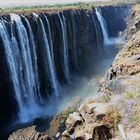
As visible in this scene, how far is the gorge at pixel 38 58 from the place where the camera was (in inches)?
1078

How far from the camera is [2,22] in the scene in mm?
27656

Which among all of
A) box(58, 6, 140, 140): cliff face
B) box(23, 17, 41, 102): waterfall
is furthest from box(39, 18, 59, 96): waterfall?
box(58, 6, 140, 140): cliff face

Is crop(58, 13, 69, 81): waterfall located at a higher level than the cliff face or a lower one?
lower

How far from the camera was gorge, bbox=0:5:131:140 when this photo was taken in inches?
1078

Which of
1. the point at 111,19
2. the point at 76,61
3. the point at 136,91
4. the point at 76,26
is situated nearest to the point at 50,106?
the point at 76,61

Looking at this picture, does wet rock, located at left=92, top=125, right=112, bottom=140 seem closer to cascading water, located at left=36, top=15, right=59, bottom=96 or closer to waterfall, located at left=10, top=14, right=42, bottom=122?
waterfall, located at left=10, top=14, right=42, bottom=122

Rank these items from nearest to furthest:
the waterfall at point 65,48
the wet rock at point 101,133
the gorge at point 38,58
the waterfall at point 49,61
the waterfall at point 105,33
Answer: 1. the wet rock at point 101,133
2. the gorge at point 38,58
3. the waterfall at point 49,61
4. the waterfall at point 65,48
5. the waterfall at point 105,33

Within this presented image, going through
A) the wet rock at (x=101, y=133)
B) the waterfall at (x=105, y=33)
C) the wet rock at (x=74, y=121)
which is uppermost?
the wet rock at (x=101, y=133)

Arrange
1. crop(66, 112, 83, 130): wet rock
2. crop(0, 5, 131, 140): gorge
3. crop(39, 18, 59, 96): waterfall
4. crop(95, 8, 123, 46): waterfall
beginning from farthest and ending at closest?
crop(95, 8, 123, 46): waterfall
crop(39, 18, 59, 96): waterfall
crop(0, 5, 131, 140): gorge
crop(66, 112, 83, 130): wet rock

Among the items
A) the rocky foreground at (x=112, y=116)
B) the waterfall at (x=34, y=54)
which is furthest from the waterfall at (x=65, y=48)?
the rocky foreground at (x=112, y=116)

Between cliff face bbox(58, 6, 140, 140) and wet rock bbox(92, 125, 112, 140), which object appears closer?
cliff face bbox(58, 6, 140, 140)

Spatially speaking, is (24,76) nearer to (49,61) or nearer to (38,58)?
(38,58)

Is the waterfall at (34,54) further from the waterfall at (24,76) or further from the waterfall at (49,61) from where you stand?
the waterfall at (49,61)

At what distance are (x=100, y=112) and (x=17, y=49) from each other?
17651 mm
